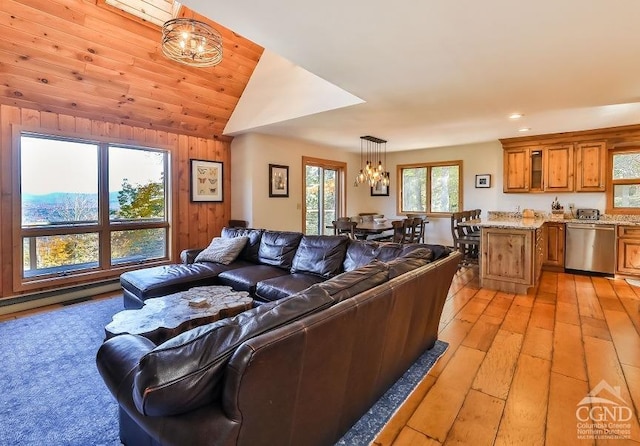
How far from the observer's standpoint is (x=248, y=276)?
330 centimetres

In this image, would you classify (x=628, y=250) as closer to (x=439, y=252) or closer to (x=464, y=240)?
(x=464, y=240)

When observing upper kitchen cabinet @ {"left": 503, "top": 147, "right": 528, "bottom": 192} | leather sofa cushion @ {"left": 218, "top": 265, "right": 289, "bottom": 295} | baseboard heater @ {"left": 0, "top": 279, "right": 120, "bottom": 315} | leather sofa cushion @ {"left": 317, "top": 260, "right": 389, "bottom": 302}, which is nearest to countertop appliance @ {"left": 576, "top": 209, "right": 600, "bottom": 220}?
upper kitchen cabinet @ {"left": 503, "top": 147, "right": 528, "bottom": 192}

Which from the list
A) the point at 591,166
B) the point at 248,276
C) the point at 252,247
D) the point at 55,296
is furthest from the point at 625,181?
the point at 55,296

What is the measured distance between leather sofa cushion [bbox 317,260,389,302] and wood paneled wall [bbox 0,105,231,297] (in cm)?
408

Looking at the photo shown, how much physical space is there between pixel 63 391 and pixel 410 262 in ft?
7.92

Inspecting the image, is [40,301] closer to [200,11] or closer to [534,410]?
[200,11]

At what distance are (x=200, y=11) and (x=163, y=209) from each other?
360 centimetres

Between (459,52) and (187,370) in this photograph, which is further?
(459,52)

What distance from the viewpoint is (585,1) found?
1890 millimetres

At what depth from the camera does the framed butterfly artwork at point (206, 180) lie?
5246mm

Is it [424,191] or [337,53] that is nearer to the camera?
[337,53]

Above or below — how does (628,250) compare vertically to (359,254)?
below

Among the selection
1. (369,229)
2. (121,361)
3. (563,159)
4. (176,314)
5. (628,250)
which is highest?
(563,159)

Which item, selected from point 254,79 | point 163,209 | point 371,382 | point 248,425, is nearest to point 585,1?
point 371,382
